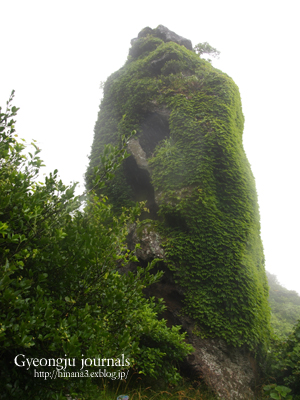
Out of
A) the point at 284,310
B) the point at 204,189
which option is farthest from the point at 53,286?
the point at 284,310

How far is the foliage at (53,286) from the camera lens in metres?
2.03

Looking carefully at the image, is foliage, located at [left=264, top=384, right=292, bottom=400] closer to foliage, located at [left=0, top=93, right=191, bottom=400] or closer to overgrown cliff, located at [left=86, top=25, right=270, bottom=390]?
overgrown cliff, located at [left=86, top=25, right=270, bottom=390]

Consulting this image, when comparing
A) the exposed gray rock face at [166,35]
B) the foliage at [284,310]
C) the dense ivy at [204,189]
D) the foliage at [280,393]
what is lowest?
the foliage at [280,393]

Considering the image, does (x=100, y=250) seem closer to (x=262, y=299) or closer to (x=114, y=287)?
(x=114, y=287)

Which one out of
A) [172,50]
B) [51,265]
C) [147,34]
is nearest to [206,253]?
[51,265]

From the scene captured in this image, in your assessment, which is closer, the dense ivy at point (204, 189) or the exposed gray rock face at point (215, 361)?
the exposed gray rock face at point (215, 361)

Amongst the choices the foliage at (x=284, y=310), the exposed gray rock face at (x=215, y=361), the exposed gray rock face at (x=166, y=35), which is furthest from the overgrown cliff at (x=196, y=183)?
the foliage at (x=284, y=310)

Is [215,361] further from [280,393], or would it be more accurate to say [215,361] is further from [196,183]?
[196,183]

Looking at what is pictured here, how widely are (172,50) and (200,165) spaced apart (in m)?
7.49

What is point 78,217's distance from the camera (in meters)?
3.05

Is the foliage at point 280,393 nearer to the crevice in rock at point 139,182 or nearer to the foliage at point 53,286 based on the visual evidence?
the foliage at point 53,286

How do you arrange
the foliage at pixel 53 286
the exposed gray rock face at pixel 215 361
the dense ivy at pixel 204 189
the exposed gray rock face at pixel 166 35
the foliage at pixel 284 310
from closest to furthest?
the foliage at pixel 53 286, the exposed gray rock face at pixel 215 361, the dense ivy at pixel 204 189, the foliage at pixel 284 310, the exposed gray rock face at pixel 166 35

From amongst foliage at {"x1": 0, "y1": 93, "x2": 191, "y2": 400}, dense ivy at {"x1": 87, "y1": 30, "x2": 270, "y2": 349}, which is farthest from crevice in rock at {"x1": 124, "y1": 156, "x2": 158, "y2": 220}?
foliage at {"x1": 0, "y1": 93, "x2": 191, "y2": 400}

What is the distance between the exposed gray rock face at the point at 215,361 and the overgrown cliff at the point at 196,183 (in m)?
0.22
